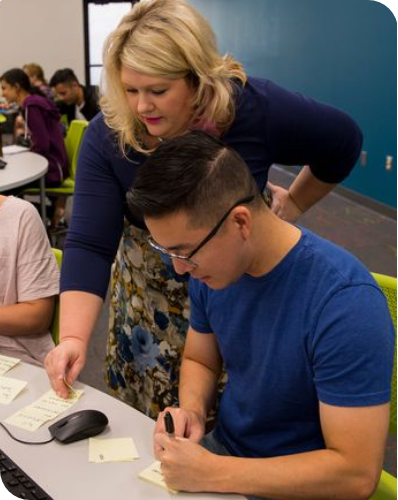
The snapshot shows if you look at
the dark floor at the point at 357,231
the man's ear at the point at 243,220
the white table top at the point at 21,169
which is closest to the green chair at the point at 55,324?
the man's ear at the point at 243,220

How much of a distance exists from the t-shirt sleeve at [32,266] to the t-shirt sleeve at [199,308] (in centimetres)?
48

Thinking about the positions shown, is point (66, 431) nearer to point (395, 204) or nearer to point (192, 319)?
point (192, 319)

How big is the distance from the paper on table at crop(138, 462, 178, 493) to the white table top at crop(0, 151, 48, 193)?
8.37ft

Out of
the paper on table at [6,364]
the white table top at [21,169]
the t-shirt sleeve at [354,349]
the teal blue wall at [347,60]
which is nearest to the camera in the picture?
the t-shirt sleeve at [354,349]

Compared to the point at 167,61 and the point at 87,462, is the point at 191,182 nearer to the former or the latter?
the point at 167,61

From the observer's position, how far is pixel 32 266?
1609 millimetres

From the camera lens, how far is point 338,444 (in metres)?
0.98

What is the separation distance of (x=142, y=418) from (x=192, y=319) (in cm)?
24

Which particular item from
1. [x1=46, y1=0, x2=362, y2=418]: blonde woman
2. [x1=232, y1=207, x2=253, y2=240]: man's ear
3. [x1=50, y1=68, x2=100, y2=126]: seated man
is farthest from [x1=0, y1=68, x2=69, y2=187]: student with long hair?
[x1=232, y1=207, x2=253, y2=240]: man's ear

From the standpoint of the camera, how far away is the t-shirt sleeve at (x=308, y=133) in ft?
4.85

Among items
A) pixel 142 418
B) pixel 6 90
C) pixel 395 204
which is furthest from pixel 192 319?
pixel 395 204

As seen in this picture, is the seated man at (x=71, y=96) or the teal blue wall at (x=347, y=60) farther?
the seated man at (x=71, y=96)

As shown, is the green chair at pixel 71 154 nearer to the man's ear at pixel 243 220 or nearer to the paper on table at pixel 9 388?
the paper on table at pixel 9 388

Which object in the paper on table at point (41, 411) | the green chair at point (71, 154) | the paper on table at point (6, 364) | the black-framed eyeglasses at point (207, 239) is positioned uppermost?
the black-framed eyeglasses at point (207, 239)
